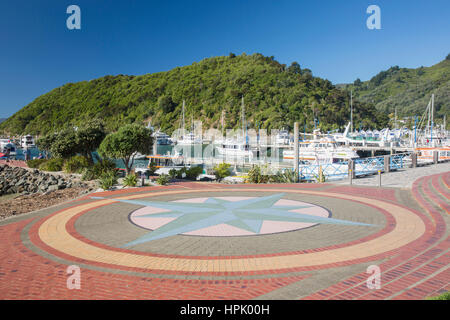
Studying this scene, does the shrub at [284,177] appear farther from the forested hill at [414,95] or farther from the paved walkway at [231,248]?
the forested hill at [414,95]

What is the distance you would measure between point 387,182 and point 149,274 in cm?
1767

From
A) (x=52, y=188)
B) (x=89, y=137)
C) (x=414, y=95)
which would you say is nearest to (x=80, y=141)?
(x=89, y=137)

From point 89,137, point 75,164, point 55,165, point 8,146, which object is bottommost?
point 55,165

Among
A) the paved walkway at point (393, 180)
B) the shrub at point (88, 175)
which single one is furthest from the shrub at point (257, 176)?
the shrub at point (88, 175)

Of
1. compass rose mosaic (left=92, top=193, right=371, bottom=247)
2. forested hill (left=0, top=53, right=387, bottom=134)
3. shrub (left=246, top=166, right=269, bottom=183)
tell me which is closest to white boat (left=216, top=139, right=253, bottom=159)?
shrub (left=246, top=166, right=269, bottom=183)

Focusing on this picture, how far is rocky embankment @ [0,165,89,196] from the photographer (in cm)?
2258

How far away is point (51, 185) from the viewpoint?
23.1 metres

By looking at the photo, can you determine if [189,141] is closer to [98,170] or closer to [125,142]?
[98,170]

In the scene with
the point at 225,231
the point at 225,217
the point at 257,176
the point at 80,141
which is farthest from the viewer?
the point at 80,141

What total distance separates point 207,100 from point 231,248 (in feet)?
408

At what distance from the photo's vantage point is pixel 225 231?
9.82 meters

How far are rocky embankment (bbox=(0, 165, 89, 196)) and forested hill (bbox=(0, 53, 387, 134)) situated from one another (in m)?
82.4

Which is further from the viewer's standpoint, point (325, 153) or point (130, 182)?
point (325, 153)

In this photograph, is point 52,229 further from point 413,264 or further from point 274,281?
point 413,264
